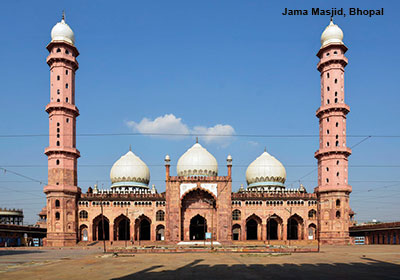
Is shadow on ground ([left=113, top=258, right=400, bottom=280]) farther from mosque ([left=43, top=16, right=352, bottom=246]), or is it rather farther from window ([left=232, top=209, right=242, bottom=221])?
window ([left=232, top=209, right=242, bottom=221])

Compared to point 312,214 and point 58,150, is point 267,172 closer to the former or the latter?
point 312,214

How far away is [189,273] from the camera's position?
24.6 metres

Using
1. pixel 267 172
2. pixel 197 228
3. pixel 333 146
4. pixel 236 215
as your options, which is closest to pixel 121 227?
pixel 197 228

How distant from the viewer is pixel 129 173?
256 ft

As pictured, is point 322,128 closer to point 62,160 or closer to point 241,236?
point 241,236

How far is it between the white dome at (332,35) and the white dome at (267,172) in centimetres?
2218

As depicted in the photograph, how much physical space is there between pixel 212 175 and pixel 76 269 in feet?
157

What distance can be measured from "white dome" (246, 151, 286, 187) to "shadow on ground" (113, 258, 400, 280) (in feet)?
161

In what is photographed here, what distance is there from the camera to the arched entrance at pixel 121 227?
70.7m

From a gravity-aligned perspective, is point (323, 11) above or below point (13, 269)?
above

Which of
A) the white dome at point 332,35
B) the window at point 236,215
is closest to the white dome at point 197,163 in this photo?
the window at point 236,215

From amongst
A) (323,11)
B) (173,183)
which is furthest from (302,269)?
(173,183)

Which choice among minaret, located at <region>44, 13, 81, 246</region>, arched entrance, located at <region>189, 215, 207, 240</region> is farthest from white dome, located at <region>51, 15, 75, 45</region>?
arched entrance, located at <region>189, 215, 207, 240</region>

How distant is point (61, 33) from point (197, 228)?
1514 inches
